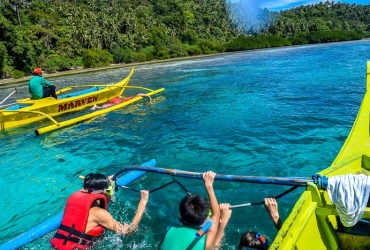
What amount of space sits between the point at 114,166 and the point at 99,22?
221 feet

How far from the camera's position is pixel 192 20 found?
344ft

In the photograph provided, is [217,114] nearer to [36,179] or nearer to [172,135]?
[172,135]

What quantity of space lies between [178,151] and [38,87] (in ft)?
22.5

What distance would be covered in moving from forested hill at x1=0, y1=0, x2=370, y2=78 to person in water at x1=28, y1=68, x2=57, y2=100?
36949 millimetres

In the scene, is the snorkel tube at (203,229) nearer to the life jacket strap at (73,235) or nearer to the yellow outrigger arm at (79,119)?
the life jacket strap at (73,235)

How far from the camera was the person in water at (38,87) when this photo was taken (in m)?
12.0

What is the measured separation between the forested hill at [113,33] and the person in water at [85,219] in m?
46.9

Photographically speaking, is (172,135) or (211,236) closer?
(211,236)

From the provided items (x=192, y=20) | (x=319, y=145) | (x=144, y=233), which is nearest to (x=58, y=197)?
(x=144, y=233)

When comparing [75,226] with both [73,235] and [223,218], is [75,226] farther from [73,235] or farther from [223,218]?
[223,218]

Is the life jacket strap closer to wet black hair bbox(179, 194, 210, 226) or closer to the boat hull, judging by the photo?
wet black hair bbox(179, 194, 210, 226)

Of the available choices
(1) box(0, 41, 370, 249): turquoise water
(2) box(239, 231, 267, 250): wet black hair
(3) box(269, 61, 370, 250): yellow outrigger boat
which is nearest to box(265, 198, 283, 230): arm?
(2) box(239, 231, 267, 250): wet black hair

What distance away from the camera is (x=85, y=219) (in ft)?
12.2

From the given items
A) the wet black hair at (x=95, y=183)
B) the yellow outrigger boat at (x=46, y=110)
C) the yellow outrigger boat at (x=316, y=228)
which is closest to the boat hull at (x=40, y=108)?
the yellow outrigger boat at (x=46, y=110)
